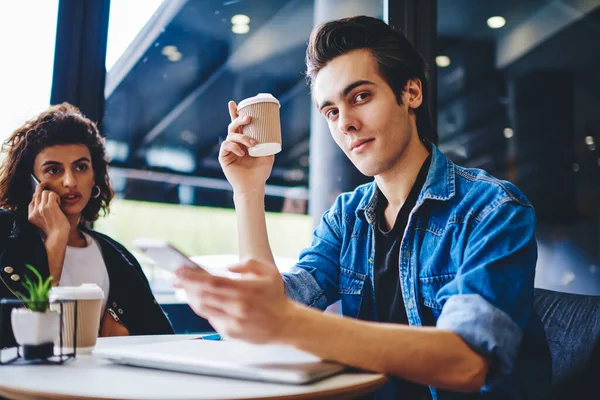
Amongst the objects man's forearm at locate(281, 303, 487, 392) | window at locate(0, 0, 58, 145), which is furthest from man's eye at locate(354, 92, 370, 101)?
window at locate(0, 0, 58, 145)

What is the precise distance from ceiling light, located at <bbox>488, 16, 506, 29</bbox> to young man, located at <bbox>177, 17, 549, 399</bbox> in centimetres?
245

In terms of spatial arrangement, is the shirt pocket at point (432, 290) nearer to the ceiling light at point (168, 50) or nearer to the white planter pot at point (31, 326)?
the white planter pot at point (31, 326)

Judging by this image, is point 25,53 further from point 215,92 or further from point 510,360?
point 510,360

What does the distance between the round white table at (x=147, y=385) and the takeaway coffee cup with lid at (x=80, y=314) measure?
162 mm

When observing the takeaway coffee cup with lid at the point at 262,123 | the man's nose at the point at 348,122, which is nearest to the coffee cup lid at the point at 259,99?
the takeaway coffee cup with lid at the point at 262,123

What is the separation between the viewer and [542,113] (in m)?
3.88

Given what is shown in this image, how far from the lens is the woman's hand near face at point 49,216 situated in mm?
1813

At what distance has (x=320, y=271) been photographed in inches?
59.0

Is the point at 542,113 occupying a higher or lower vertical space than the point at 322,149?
higher

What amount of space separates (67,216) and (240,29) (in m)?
1.57

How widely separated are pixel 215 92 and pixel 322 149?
84 centimetres

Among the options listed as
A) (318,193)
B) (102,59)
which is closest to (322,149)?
(318,193)

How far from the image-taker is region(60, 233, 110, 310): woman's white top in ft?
6.35

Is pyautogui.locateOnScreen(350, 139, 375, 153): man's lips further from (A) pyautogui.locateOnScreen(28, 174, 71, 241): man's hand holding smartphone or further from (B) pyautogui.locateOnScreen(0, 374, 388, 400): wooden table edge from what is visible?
(A) pyautogui.locateOnScreen(28, 174, 71, 241): man's hand holding smartphone
